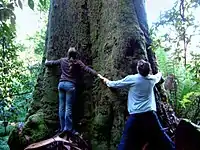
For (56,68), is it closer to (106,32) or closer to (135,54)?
(106,32)

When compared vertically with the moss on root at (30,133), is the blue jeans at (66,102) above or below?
above

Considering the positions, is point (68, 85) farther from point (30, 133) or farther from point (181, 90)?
point (181, 90)

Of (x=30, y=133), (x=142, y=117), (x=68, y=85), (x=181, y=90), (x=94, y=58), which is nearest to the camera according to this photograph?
(x=142, y=117)

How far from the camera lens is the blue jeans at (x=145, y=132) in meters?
4.79

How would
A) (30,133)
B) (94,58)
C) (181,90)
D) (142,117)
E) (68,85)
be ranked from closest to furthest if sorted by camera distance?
(142,117) → (68,85) → (30,133) → (94,58) → (181,90)

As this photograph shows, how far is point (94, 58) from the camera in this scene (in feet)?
20.8

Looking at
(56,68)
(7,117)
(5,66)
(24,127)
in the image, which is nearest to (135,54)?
(56,68)

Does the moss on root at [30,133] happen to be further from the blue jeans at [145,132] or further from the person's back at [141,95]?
the person's back at [141,95]

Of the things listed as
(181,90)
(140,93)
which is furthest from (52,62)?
(181,90)

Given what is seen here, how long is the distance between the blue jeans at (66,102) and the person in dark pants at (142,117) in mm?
1316

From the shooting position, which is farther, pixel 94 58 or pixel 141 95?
pixel 94 58

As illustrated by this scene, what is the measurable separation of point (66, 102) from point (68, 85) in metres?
0.30

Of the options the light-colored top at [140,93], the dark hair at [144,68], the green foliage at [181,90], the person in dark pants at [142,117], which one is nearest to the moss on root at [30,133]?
the person in dark pants at [142,117]

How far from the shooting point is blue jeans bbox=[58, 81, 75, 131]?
590 cm
